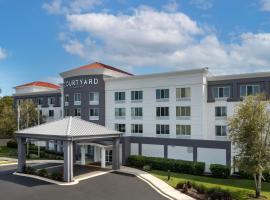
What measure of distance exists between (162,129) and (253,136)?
19668mm

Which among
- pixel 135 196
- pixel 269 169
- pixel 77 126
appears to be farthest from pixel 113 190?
pixel 269 169

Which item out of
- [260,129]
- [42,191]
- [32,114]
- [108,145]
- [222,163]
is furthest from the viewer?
[32,114]

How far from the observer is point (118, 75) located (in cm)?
4969

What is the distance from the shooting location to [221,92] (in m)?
38.8

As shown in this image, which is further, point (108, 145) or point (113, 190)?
point (108, 145)

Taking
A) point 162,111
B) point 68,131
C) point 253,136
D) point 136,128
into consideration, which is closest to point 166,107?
point 162,111

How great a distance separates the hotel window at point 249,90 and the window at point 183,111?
24.1 ft

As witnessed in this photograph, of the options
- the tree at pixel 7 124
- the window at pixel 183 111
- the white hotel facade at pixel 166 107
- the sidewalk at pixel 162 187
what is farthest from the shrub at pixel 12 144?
the window at pixel 183 111

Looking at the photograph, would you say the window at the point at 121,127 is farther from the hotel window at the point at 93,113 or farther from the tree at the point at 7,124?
the tree at the point at 7,124

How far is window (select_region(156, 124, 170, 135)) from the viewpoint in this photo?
136 ft

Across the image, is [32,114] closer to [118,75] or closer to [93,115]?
[93,115]

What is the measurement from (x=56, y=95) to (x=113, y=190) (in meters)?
37.0

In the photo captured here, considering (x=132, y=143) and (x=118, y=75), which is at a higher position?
(x=118, y=75)

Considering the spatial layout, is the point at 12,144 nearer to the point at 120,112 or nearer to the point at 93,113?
the point at 93,113
